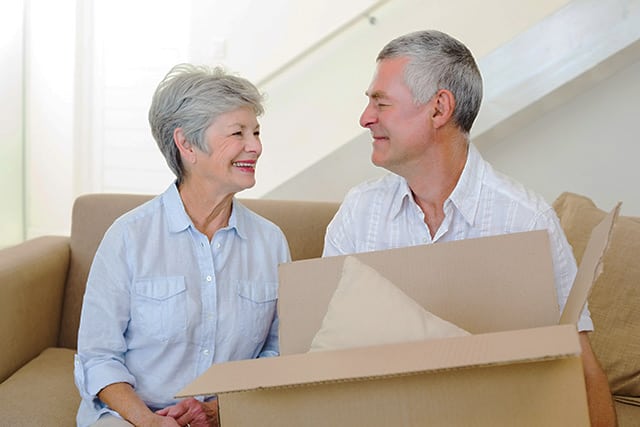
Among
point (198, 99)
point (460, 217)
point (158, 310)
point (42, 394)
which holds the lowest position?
point (42, 394)

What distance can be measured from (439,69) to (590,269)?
2.36 ft

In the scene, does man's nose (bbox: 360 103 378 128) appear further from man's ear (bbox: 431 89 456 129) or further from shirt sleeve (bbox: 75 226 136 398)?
shirt sleeve (bbox: 75 226 136 398)

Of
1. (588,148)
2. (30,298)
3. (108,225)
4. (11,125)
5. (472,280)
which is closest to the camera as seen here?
(472,280)

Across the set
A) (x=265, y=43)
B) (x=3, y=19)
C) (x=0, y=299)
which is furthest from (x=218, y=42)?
(x=0, y=299)

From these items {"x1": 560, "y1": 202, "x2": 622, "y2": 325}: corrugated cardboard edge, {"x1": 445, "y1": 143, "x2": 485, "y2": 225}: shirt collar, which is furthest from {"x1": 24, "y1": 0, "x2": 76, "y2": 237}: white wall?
{"x1": 560, "y1": 202, "x2": 622, "y2": 325}: corrugated cardboard edge

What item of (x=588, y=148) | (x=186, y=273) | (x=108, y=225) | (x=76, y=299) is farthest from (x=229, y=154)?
(x=588, y=148)

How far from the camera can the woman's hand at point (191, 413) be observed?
1.74 m

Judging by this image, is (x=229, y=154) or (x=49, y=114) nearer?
(x=229, y=154)

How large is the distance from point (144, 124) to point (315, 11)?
4.32ft

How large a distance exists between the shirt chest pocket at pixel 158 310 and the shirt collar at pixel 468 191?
0.58 m

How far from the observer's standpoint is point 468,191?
176 centimetres

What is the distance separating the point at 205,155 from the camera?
186 cm

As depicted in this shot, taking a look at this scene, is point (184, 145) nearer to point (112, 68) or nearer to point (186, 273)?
point (186, 273)

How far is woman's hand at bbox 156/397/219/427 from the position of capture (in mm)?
1743
